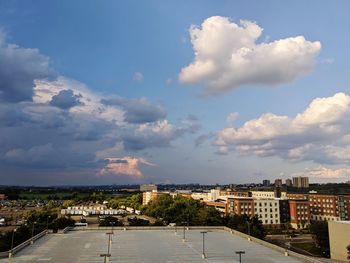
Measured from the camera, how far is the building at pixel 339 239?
59.6 metres

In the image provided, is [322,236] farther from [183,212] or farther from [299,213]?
[299,213]

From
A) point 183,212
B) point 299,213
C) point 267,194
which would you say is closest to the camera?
point 183,212

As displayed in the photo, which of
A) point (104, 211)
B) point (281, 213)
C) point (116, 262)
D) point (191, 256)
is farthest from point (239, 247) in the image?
point (104, 211)

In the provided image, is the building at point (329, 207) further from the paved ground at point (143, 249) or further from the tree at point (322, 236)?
the paved ground at point (143, 249)

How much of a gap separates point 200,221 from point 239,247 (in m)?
41.9

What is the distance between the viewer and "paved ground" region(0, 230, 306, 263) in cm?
4078

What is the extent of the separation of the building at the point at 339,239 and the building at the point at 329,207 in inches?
2191

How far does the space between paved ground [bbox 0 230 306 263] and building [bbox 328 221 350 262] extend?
18.3 m

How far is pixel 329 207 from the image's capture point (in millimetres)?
126062

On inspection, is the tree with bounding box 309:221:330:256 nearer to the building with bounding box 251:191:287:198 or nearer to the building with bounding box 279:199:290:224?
the building with bounding box 279:199:290:224

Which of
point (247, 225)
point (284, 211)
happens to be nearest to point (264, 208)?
point (284, 211)

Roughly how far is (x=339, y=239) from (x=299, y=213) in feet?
213

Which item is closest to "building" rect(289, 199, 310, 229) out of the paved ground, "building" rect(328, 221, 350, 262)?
"building" rect(328, 221, 350, 262)

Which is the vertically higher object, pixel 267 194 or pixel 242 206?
pixel 267 194
